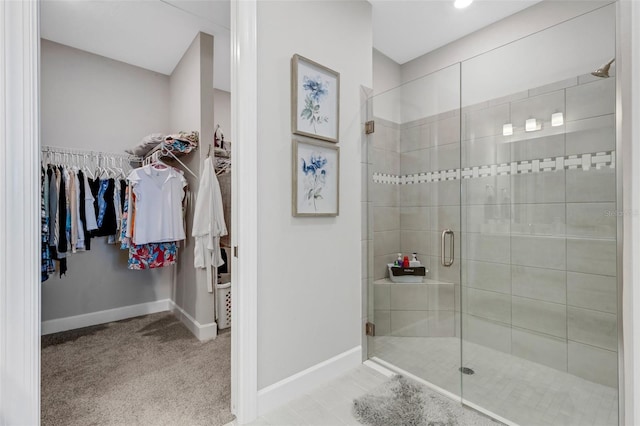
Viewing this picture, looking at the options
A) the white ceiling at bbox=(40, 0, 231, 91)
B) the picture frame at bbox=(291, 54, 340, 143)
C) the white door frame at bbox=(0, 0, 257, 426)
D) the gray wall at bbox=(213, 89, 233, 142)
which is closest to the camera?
the white door frame at bbox=(0, 0, 257, 426)

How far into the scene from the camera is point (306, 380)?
72.1 inches

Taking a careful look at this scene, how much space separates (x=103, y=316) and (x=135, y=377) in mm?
1373

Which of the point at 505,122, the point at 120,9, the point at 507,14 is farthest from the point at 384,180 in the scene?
the point at 120,9

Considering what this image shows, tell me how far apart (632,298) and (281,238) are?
1.72m

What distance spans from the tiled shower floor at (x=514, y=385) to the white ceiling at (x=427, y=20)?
2.58 metres

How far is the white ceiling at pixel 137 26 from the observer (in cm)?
227

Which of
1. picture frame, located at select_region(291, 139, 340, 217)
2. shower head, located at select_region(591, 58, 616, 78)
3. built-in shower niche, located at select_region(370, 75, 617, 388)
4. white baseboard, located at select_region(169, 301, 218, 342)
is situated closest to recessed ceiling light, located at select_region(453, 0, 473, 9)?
built-in shower niche, located at select_region(370, 75, 617, 388)

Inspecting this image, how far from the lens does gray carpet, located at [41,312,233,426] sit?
162 centimetres

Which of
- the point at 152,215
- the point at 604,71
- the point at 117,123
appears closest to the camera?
the point at 604,71

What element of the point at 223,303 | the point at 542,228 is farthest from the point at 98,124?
the point at 542,228

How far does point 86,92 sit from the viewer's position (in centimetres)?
291

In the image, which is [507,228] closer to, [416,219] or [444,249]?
[444,249]

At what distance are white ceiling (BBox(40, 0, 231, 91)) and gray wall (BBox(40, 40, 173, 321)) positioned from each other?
18cm

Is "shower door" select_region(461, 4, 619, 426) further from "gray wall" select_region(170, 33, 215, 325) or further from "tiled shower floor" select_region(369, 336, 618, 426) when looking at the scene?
"gray wall" select_region(170, 33, 215, 325)
